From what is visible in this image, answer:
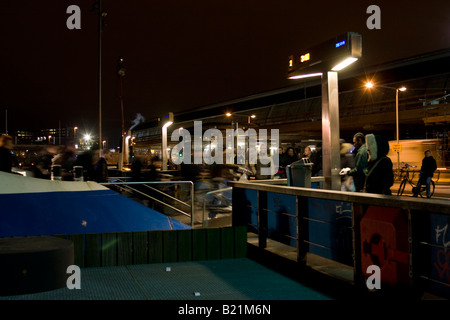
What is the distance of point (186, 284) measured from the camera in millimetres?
5555

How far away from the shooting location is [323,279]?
209 inches

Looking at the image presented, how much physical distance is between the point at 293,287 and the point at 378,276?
52.8 inches

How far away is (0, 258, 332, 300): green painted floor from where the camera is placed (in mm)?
5012

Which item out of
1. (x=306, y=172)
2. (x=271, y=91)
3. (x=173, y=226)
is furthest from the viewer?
(x=271, y=91)

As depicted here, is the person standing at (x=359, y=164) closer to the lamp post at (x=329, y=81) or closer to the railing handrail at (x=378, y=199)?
the lamp post at (x=329, y=81)

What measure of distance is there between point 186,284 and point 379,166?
327cm

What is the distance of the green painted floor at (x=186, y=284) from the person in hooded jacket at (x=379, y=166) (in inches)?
75.7

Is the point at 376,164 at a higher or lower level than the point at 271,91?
lower

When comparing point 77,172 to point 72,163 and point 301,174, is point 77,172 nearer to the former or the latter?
point 72,163

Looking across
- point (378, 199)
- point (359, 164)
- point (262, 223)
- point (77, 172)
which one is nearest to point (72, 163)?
point (77, 172)

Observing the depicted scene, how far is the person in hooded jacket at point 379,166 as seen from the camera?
6266mm
